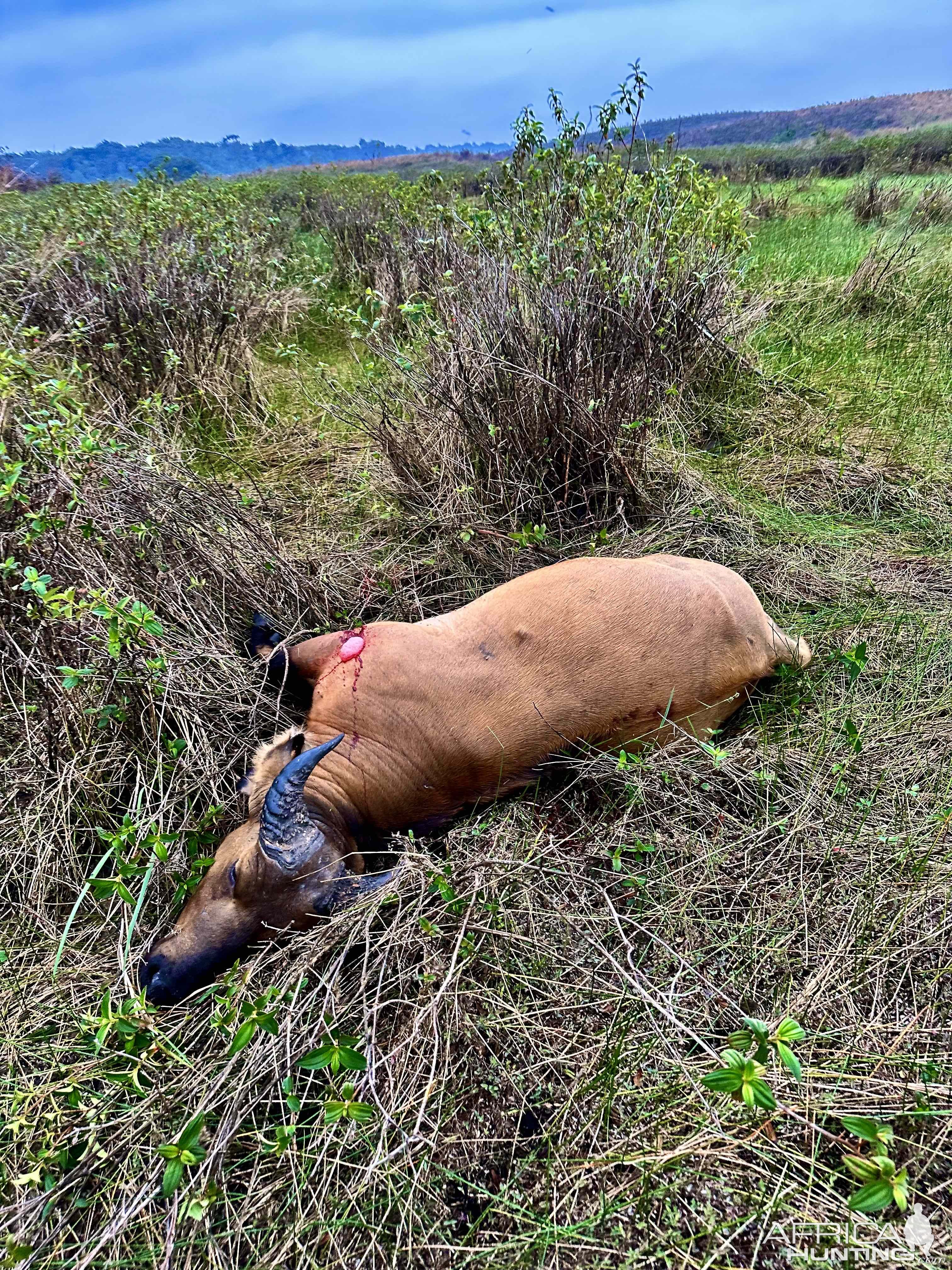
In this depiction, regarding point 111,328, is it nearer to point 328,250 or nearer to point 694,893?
point 694,893

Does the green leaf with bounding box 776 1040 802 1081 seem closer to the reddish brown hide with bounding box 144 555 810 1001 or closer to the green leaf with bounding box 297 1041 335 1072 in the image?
the green leaf with bounding box 297 1041 335 1072

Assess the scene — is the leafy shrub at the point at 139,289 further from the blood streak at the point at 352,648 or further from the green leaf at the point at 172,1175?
the green leaf at the point at 172,1175

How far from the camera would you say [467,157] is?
1375 inches

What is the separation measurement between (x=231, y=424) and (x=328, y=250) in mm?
7791

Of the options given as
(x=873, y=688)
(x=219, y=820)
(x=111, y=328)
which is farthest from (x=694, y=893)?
(x=111, y=328)

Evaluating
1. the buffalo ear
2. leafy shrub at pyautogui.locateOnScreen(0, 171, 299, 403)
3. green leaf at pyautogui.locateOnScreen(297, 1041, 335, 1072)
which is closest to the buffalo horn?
the buffalo ear

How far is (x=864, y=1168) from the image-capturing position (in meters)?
1.64

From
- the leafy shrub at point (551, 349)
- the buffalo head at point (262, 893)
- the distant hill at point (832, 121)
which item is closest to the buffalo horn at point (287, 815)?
the buffalo head at point (262, 893)

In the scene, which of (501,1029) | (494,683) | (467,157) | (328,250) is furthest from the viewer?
(467,157)

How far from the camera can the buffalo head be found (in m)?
2.56

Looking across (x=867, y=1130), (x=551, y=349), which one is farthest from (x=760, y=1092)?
(x=551, y=349)

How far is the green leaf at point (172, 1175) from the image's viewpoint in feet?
6.05

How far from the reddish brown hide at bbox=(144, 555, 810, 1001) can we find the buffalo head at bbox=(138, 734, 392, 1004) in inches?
7.7

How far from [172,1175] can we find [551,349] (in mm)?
4672
